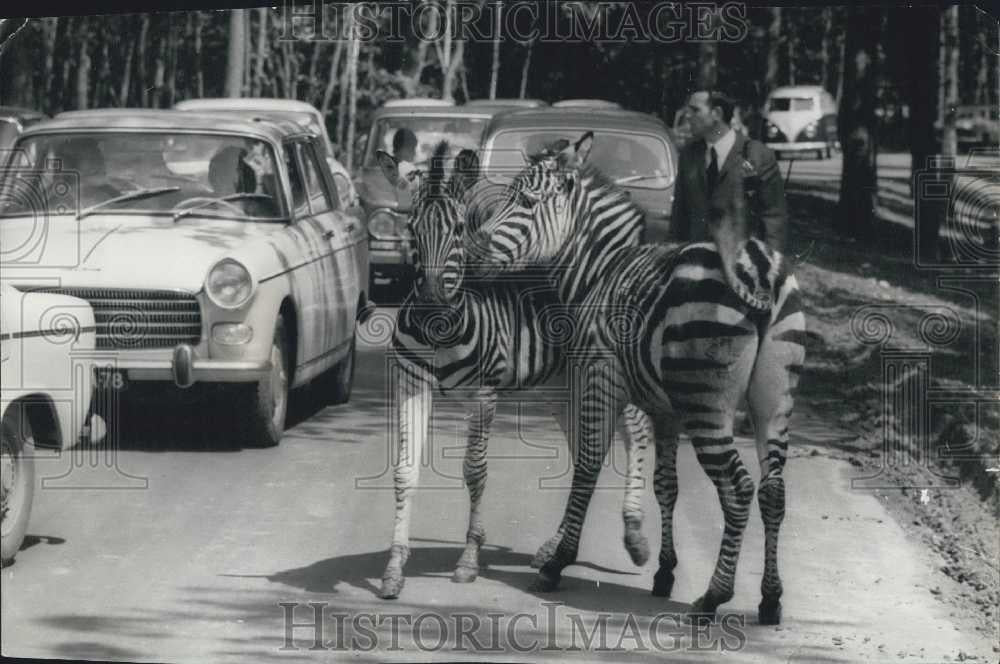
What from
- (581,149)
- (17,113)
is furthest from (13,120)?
(581,149)

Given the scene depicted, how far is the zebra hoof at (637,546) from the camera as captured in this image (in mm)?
7406

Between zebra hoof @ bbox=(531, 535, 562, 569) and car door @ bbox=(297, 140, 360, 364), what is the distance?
3.39 m

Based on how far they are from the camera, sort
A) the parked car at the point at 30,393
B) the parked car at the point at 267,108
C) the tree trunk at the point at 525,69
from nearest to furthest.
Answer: the parked car at the point at 30,393 → the parked car at the point at 267,108 → the tree trunk at the point at 525,69

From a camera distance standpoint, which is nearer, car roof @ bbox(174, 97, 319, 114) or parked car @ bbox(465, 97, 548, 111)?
car roof @ bbox(174, 97, 319, 114)

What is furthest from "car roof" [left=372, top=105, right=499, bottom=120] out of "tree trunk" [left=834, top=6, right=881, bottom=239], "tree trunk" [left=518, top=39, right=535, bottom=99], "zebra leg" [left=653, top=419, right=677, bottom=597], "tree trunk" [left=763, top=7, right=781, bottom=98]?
"tree trunk" [left=763, top=7, right=781, bottom=98]

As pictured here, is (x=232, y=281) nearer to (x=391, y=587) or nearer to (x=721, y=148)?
(x=391, y=587)

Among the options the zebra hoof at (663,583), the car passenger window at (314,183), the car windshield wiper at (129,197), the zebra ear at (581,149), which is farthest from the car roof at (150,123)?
the zebra hoof at (663,583)

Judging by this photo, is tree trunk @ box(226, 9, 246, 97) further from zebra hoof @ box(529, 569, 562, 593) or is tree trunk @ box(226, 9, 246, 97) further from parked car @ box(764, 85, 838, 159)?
zebra hoof @ box(529, 569, 562, 593)

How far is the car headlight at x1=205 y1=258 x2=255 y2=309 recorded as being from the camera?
9133 mm

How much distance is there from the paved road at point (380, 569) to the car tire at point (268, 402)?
13cm

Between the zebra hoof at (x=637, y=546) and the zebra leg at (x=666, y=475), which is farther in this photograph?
the zebra hoof at (x=637, y=546)

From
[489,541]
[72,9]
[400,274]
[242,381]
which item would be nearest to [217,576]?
[489,541]

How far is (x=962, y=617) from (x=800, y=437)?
3.68m

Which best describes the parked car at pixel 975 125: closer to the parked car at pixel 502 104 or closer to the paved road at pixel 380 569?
the parked car at pixel 502 104
